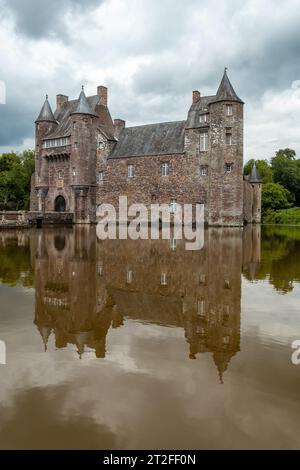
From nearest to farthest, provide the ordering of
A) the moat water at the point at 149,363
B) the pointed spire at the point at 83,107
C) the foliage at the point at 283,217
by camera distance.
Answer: the moat water at the point at 149,363 < the pointed spire at the point at 83,107 < the foliage at the point at 283,217

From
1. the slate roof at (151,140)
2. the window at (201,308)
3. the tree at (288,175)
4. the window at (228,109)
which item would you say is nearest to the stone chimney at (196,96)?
the slate roof at (151,140)

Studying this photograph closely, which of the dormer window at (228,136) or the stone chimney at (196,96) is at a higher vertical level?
the stone chimney at (196,96)

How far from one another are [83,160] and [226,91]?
49.3 ft

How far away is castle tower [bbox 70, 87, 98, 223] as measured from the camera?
140ft

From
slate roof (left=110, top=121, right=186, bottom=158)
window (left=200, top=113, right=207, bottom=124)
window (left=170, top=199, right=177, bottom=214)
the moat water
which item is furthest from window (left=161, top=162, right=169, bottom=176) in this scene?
the moat water

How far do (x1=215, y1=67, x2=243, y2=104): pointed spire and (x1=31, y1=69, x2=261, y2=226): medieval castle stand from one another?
8cm

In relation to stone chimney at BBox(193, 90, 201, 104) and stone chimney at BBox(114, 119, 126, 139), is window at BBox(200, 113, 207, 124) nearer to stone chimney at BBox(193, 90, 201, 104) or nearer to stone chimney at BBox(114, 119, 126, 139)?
stone chimney at BBox(193, 90, 201, 104)

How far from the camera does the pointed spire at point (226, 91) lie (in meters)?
37.1

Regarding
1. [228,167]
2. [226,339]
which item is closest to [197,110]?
[228,167]

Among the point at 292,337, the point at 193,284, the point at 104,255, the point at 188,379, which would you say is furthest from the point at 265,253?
the point at 188,379

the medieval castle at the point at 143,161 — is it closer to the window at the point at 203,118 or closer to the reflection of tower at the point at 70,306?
the window at the point at 203,118

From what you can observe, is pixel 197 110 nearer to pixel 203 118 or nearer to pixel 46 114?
pixel 203 118

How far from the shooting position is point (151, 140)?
142 ft

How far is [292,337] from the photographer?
6.14 metres
